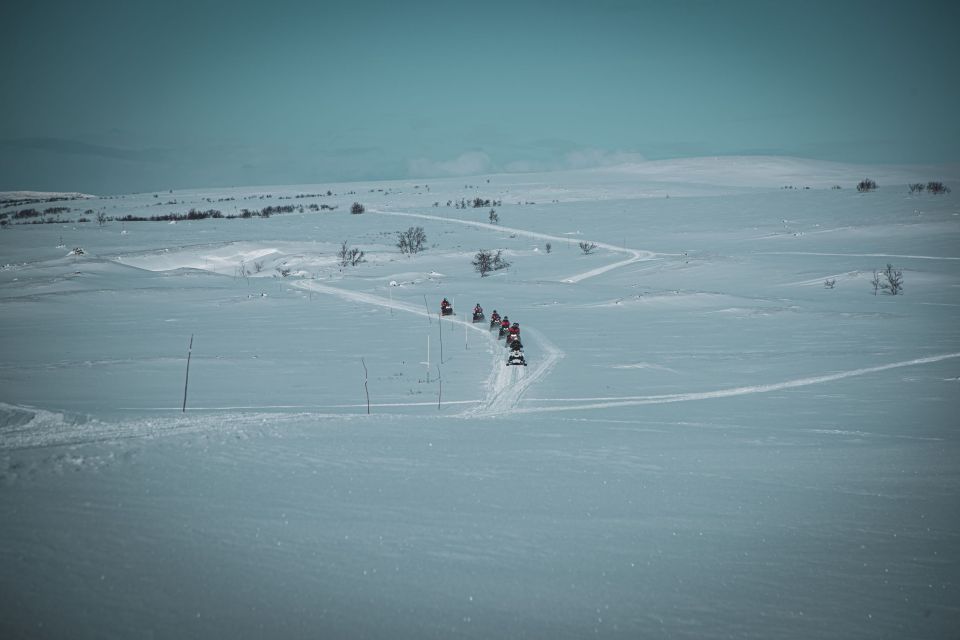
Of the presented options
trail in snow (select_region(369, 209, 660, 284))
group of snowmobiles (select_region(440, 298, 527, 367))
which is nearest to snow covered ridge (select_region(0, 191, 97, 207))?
trail in snow (select_region(369, 209, 660, 284))

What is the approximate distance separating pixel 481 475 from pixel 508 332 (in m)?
11.1

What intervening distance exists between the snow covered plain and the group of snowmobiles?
328 mm

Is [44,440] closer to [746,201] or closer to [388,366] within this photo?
[388,366]

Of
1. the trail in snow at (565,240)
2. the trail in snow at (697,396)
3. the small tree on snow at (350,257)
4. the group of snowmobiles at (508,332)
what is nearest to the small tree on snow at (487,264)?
the trail in snow at (565,240)

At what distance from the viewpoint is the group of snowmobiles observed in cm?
1352

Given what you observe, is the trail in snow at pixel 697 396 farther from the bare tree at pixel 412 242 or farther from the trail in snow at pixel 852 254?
the bare tree at pixel 412 242

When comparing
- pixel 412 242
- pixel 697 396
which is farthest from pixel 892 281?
pixel 412 242

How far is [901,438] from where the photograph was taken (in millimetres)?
7684

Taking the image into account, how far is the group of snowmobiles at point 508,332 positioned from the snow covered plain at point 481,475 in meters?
0.33

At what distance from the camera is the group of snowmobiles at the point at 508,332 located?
44.3ft

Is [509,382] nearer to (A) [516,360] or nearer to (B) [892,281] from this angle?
(A) [516,360]

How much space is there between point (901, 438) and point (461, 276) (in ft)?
85.1

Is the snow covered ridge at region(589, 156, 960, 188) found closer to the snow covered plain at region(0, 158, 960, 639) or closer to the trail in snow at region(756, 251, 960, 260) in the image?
the trail in snow at region(756, 251, 960, 260)

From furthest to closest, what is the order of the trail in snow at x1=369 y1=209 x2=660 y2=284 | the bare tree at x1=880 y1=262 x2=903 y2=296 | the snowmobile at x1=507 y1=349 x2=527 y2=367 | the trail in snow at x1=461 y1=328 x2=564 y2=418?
the trail in snow at x1=369 y1=209 x2=660 y2=284 < the bare tree at x1=880 y1=262 x2=903 y2=296 < the snowmobile at x1=507 y1=349 x2=527 y2=367 < the trail in snow at x1=461 y1=328 x2=564 y2=418
